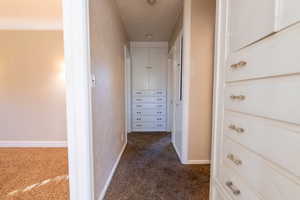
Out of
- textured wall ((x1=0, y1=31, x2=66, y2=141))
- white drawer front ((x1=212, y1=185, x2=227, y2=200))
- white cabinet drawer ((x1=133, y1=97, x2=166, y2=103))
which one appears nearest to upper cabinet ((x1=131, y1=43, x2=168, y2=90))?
white cabinet drawer ((x1=133, y1=97, x2=166, y2=103))

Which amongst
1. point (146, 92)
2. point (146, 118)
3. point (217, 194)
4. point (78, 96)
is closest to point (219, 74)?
point (217, 194)

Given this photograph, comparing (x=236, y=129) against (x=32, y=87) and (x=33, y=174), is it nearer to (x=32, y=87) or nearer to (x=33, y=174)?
(x=33, y=174)

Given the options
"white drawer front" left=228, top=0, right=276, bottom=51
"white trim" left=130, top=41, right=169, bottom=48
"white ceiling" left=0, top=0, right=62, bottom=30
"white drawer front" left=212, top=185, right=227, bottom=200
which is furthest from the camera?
"white trim" left=130, top=41, right=169, bottom=48

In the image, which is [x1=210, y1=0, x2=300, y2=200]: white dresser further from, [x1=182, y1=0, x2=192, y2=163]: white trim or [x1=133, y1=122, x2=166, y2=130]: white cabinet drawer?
[x1=133, y1=122, x2=166, y2=130]: white cabinet drawer

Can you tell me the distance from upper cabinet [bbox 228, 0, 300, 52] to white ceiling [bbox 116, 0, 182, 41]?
181 cm

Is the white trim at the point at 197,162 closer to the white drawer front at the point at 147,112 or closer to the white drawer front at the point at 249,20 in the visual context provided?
the white drawer front at the point at 249,20

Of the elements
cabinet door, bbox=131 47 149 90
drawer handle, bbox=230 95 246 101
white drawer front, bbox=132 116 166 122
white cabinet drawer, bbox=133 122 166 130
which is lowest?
white cabinet drawer, bbox=133 122 166 130

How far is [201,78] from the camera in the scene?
2.34 metres

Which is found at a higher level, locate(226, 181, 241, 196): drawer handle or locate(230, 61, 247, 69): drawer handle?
locate(230, 61, 247, 69): drawer handle

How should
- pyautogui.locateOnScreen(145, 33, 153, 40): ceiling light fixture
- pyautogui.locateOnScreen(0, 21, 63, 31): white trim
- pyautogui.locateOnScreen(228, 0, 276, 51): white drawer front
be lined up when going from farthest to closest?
pyautogui.locateOnScreen(145, 33, 153, 40): ceiling light fixture, pyautogui.locateOnScreen(0, 21, 63, 31): white trim, pyautogui.locateOnScreen(228, 0, 276, 51): white drawer front

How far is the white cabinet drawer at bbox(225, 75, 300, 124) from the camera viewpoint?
0.52 meters

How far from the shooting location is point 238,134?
33.3 inches

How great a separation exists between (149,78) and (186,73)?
2094 mm

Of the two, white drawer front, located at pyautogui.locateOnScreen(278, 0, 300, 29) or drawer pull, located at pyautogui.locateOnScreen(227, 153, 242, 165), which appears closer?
white drawer front, located at pyautogui.locateOnScreen(278, 0, 300, 29)
